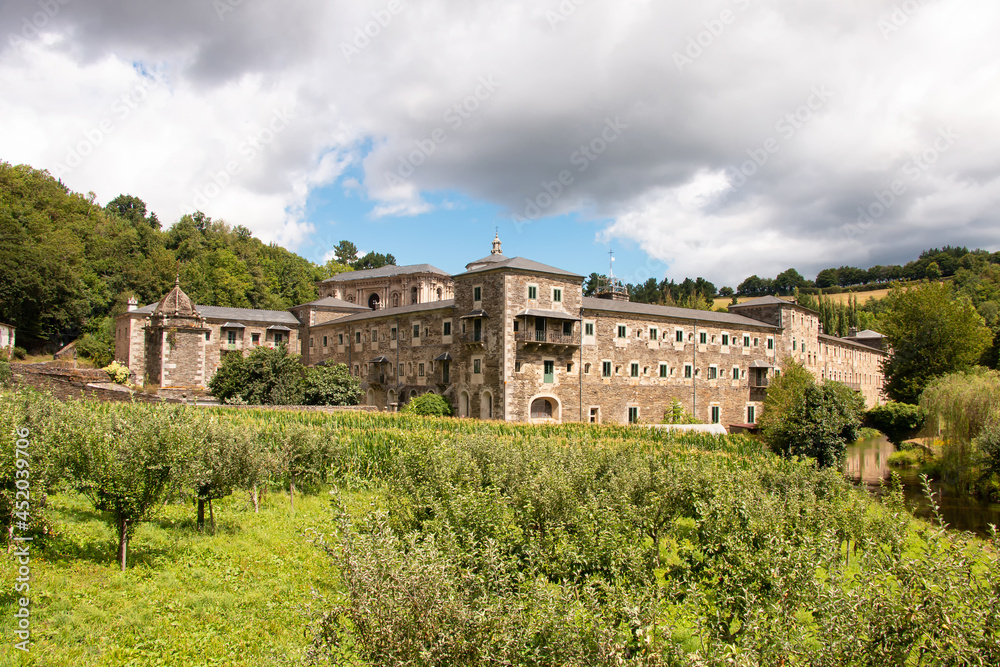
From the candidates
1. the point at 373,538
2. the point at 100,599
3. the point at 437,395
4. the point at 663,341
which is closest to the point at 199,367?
the point at 437,395

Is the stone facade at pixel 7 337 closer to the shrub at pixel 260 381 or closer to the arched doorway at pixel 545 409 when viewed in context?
the shrub at pixel 260 381

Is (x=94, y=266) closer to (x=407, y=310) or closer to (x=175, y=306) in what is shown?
(x=175, y=306)

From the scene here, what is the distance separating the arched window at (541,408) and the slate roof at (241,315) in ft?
103

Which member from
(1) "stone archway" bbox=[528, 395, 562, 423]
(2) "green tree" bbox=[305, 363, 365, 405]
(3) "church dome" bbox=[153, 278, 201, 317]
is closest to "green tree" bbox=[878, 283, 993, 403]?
(1) "stone archway" bbox=[528, 395, 562, 423]

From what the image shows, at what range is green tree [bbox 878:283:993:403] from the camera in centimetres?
4822

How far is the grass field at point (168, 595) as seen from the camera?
8.62 meters

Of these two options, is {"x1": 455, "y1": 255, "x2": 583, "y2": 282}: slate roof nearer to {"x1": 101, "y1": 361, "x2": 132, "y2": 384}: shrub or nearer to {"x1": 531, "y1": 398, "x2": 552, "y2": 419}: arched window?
{"x1": 531, "y1": 398, "x2": 552, "y2": 419}: arched window

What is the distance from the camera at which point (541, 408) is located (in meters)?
42.0

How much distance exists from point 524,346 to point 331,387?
13.4 m

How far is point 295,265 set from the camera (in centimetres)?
9588

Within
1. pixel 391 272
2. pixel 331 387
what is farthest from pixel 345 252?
pixel 331 387

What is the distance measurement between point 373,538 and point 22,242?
70.5m

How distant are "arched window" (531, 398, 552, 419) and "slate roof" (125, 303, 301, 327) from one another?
1235 inches

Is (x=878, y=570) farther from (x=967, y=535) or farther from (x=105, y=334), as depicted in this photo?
(x=105, y=334)
